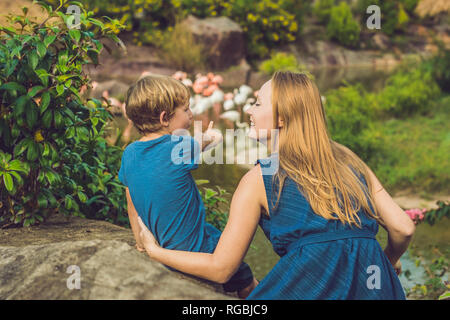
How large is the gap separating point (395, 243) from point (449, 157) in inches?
166

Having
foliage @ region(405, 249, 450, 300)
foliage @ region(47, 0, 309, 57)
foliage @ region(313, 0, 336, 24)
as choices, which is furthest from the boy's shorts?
foliage @ region(313, 0, 336, 24)

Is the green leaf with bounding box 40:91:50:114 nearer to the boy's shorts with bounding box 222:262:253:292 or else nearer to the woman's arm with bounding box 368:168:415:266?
the boy's shorts with bounding box 222:262:253:292

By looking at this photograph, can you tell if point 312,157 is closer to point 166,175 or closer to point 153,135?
point 166,175

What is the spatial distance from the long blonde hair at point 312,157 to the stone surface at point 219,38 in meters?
10.4

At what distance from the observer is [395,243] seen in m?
1.63

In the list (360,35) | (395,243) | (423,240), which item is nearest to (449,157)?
(423,240)

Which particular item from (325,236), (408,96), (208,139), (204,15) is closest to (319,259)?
(325,236)

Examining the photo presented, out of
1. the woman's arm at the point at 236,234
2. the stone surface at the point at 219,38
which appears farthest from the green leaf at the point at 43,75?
the stone surface at the point at 219,38

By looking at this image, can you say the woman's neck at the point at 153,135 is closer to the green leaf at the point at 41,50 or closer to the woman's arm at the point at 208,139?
the woman's arm at the point at 208,139

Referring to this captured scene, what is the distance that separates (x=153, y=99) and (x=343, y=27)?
13.9 metres

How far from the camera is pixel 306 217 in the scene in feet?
4.74

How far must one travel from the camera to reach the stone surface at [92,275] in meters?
1.26
